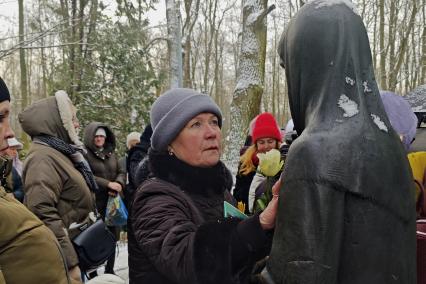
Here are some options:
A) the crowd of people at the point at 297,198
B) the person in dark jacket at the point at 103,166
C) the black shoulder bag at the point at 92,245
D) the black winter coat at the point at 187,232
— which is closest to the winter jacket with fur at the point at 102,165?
the person in dark jacket at the point at 103,166

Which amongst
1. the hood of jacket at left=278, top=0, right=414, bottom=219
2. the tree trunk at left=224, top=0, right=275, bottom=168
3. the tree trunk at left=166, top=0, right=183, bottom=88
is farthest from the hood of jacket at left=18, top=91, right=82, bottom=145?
the tree trunk at left=166, top=0, right=183, bottom=88

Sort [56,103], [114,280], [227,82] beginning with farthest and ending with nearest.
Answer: [227,82]
[56,103]
[114,280]

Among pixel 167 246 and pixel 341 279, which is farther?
pixel 167 246

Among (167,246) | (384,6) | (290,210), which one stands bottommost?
(167,246)

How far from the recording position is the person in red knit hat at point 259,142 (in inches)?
179

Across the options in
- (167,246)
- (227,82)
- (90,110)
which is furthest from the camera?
(227,82)

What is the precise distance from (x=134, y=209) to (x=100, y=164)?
3966 millimetres

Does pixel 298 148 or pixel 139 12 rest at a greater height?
pixel 139 12

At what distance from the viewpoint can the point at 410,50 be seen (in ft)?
82.9

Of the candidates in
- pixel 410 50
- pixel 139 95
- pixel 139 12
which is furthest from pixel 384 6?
pixel 139 95

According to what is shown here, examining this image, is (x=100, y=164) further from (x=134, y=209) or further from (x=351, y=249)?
(x=351, y=249)

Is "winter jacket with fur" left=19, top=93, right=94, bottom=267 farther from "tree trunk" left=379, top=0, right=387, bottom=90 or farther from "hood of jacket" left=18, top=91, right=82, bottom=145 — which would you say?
"tree trunk" left=379, top=0, right=387, bottom=90

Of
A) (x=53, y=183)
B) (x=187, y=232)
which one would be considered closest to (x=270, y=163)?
(x=187, y=232)

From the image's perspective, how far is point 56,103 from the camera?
3246mm
